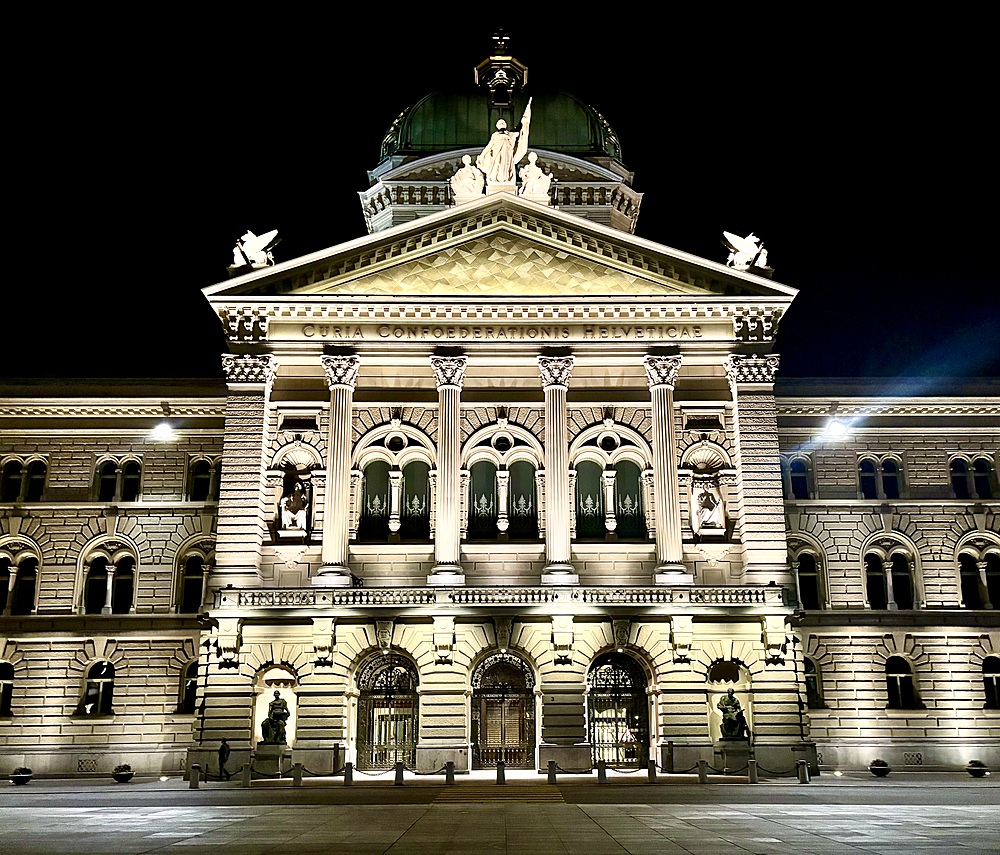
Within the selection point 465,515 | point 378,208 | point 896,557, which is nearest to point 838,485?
point 896,557

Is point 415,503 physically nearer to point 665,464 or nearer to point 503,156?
point 665,464

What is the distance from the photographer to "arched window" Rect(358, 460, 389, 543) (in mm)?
41656

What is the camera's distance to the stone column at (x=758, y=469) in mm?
39500

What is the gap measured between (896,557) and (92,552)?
1462 inches

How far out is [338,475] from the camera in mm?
40344

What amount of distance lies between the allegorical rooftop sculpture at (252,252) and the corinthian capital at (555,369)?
11980mm

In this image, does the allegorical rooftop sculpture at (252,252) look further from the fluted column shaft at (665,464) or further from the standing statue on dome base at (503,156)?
the fluted column shaft at (665,464)

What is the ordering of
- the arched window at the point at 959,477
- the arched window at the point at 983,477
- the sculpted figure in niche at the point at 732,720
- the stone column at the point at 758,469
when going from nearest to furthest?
the sculpted figure in niche at the point at 732,720 < the stone column at the point at 758,469 < the arched window at the point at 983,477 < the arched window at the point at 959,477

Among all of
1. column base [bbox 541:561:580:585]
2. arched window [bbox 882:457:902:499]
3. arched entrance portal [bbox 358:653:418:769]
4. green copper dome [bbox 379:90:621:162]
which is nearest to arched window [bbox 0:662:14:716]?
arched entrance portal [bbox 358:653:418:769]

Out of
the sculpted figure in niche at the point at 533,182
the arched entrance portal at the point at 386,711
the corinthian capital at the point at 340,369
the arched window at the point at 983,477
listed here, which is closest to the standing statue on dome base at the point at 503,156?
the sculpted figure in niche at the point at 533,182

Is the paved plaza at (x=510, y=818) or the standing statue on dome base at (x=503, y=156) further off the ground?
the standing statue on dome base at (x=503, y=156)

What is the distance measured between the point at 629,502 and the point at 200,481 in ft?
67.2

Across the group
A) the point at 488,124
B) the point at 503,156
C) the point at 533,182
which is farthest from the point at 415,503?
the point at 488,124

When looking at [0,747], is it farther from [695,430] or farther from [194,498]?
[695,430]
